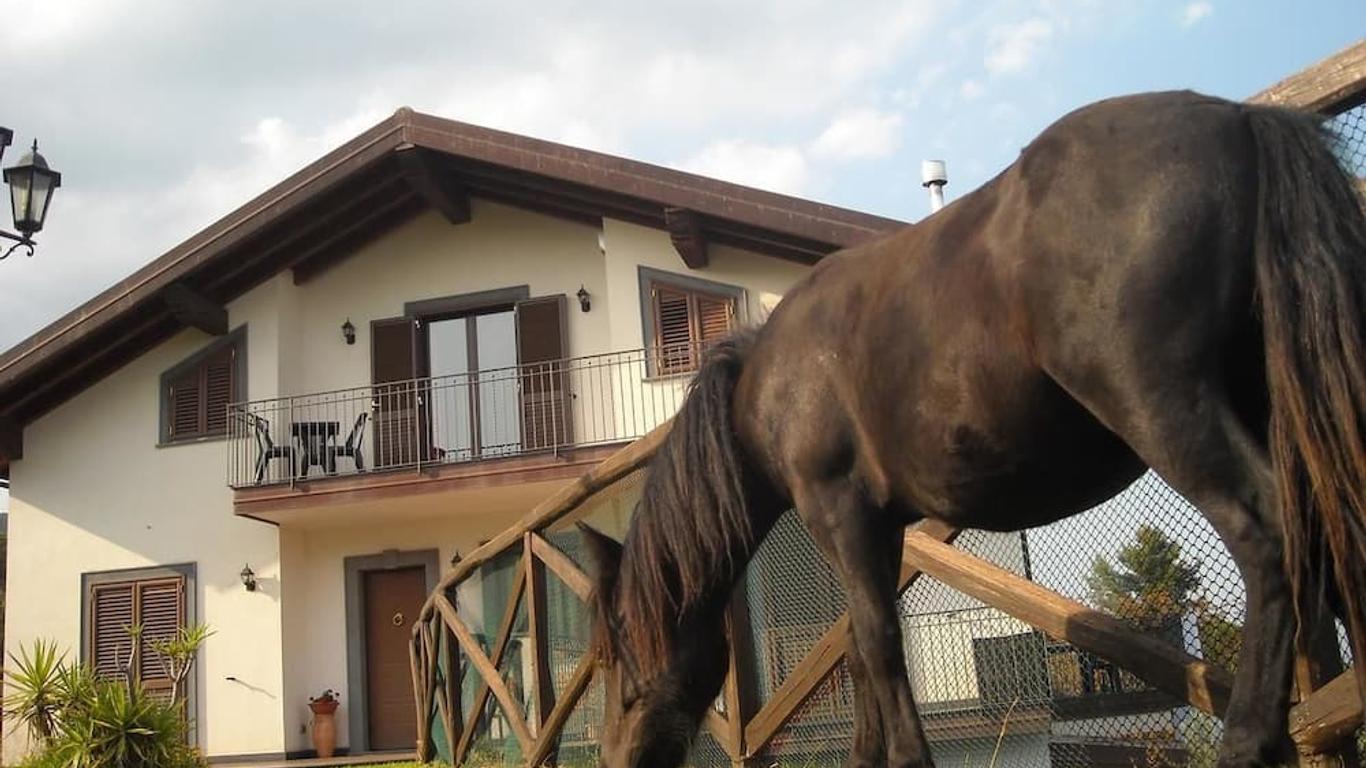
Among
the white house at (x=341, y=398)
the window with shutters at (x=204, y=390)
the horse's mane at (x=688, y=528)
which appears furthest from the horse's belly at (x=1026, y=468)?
the window with shutters at (x=204, y=390)

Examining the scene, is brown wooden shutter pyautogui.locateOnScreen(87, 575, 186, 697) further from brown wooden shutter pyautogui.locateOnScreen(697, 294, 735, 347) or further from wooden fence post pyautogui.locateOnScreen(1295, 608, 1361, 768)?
wooden fence post pyautogui.locateOnScreen(1295, 608, 1361, 768)

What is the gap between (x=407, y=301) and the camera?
1472 cm

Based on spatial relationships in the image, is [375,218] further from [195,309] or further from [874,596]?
[874,596]

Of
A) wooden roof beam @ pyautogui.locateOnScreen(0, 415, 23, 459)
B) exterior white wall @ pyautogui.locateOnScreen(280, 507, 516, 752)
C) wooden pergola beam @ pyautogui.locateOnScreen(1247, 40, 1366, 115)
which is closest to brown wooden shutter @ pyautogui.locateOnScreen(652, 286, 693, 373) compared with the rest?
exterior white wall @ pyautogui.locateOnScreen(280, 507, 516, 752)

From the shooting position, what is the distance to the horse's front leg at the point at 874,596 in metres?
2.65

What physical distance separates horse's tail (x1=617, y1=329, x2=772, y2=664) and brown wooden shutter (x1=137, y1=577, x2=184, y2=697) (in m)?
12.4

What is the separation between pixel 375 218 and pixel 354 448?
9.41ft

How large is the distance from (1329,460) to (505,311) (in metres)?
13.1

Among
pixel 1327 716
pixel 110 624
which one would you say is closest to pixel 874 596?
pixel 1327 716

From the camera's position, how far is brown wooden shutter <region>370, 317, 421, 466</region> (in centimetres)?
1375

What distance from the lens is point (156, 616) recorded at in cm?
1426

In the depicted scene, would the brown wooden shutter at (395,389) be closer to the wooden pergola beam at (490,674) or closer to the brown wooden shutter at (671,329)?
the brown wooden shutter at (671,329)

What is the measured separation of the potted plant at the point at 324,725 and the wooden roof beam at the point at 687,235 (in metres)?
6.44

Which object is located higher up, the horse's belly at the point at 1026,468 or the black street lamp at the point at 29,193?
the black street lamp at the point at 29,193
